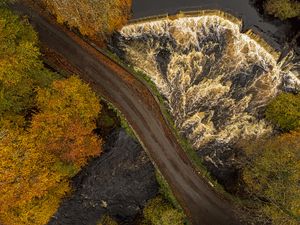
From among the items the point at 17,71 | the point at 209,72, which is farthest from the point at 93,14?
the point at 209,72

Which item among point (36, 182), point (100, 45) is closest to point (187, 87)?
point (100, 45)

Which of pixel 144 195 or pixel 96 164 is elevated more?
pixel 96 164

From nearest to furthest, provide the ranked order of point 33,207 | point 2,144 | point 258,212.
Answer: point 2,144, point 33,207, point 258,212

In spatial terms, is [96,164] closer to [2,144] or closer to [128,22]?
[2,144]

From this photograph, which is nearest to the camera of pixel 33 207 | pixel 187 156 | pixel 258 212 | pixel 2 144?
pixel 2 144

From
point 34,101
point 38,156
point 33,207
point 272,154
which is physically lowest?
point 272,154

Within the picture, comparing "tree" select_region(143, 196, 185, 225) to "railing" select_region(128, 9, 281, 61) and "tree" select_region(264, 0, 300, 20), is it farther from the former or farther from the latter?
"tree" select_region(264, 0, 300, 20)
